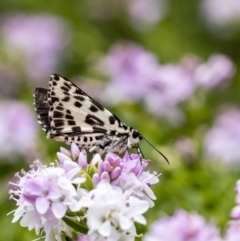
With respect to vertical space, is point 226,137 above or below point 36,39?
below

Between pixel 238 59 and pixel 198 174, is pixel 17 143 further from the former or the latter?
pixel 238 59

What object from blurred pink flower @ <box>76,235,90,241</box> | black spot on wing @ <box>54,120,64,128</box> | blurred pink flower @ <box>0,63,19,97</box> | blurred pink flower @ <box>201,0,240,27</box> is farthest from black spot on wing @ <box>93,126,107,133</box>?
blurred pink flower @ <box>201,0,240,27</box>

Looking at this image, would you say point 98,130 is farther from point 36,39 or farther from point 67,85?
point 36,39

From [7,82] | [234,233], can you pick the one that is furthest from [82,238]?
[7,82]

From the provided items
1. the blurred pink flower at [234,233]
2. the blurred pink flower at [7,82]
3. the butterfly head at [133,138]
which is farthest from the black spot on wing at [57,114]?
the blurred pink flower at [7,82]

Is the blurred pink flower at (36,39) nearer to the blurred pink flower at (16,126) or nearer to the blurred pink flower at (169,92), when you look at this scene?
the blurred pink flower at (16,126)

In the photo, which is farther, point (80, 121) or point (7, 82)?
point (7, 82)
